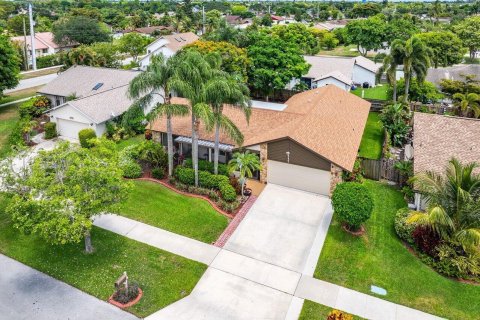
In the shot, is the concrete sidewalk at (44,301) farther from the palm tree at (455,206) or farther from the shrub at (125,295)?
the palm tree at (455,206)

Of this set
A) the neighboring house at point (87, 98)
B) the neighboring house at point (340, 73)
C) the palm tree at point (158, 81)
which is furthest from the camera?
the neighboring house at point (340, 73)

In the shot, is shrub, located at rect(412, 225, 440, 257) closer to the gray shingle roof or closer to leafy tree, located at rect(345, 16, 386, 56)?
the gray shingle roof

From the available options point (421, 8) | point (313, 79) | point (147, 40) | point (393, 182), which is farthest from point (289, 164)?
point (421, 8)

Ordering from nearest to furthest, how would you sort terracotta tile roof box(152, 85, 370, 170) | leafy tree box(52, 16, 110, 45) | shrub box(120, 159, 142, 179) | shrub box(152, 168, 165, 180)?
terracotta tile roof box(152, 85, 370, 170) → shrub box(152, 168, 165, 180) → shrub box(120, 159, 142, 179) → leafy tree box(52, 16, 110, 45)

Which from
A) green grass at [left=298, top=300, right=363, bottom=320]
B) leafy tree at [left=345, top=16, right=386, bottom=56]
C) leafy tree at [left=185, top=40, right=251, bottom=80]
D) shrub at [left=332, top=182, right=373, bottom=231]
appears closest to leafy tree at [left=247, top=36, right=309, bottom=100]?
leafy tree at [left=185, top=40, right=251, bottom=80]

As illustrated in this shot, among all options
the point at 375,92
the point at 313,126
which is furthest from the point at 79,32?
the point at 313,126

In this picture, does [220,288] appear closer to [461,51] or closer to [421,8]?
[461,51]

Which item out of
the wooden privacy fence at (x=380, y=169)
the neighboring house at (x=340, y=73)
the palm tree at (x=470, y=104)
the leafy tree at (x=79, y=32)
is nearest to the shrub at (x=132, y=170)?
the wooden privacy fence at (x=380, y=169)

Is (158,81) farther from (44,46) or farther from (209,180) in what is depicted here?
(44,46)
